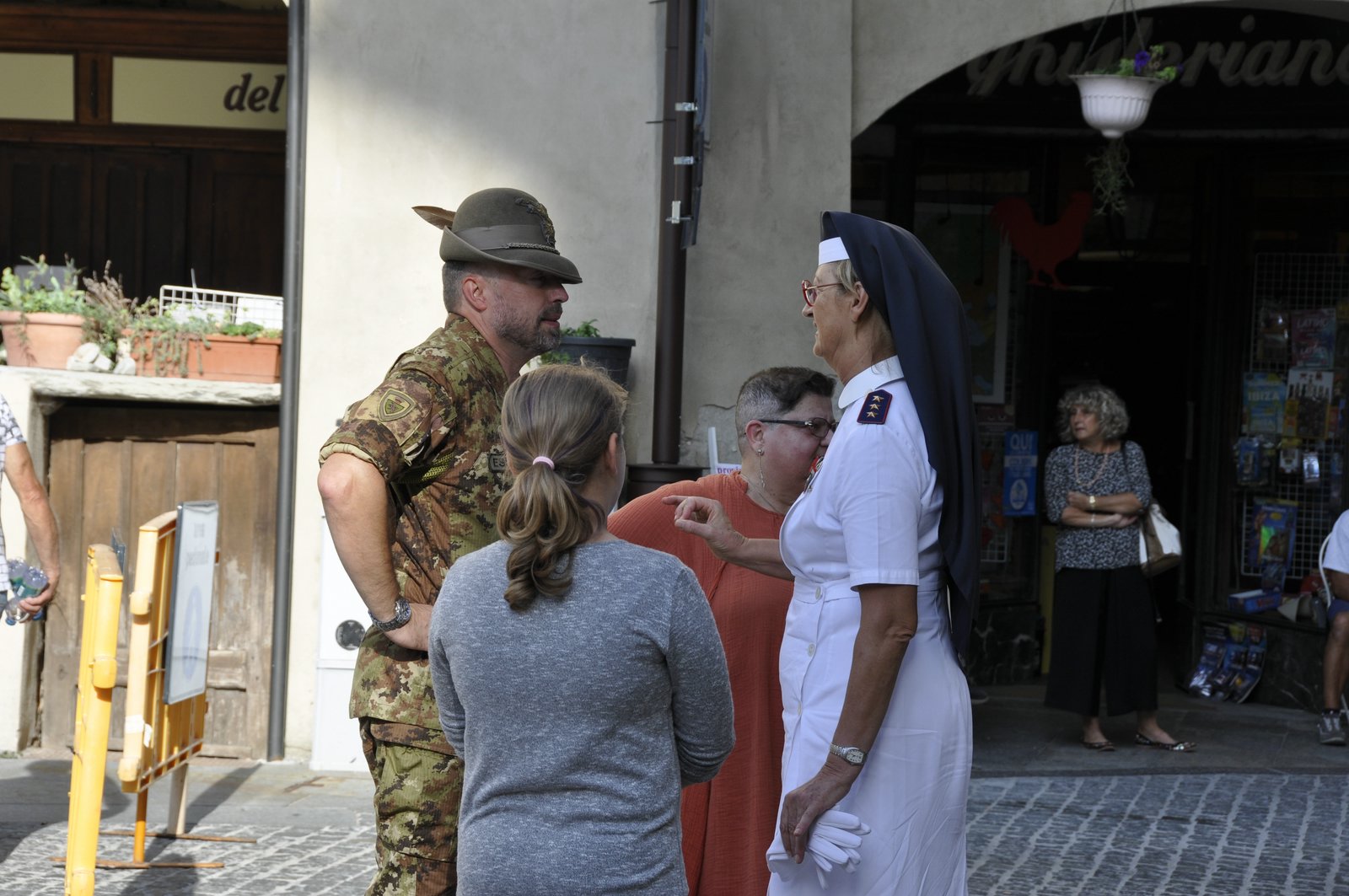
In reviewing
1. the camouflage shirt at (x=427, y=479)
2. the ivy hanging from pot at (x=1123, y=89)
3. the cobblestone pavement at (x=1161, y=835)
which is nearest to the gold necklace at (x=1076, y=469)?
the cobblestone pavement at (x=1161, y=835)

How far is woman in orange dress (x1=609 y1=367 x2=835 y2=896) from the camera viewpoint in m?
3.42

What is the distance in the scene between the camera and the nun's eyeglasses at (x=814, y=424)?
3566 millimetres

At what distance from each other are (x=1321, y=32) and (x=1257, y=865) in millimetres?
4849

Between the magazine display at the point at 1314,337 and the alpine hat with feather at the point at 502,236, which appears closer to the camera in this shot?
the alpine hat with feather at the point at 502,236

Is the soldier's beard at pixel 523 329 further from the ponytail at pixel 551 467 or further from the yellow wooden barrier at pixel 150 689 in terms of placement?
the yellow wooden barrier at pixel 150 689

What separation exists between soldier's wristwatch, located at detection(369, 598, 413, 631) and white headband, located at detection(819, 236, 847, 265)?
1.11 m

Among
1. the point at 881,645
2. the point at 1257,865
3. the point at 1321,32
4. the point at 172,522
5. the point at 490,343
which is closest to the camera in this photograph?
the point at 881,645

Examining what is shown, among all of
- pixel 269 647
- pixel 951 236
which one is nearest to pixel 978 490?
pixel 269 647

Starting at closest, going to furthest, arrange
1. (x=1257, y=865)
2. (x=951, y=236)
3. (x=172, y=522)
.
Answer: (x=172, y=522) → (x=1257, y=865) → (x=951, y=236)

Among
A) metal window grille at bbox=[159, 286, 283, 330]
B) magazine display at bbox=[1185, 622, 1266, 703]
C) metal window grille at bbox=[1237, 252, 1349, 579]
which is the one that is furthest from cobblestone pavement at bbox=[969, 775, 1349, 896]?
metal window grille at bbox=[159, 286, 283, 330]

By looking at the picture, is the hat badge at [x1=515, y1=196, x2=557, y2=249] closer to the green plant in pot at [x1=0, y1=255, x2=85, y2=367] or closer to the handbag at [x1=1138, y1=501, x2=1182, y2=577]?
the green plant in pot at [x1=0, y1=255, x2=85, y2=367]

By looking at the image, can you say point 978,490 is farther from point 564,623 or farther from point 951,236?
point 951,236

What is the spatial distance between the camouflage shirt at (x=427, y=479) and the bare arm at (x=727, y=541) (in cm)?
41

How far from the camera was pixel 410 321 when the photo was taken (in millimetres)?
7004
